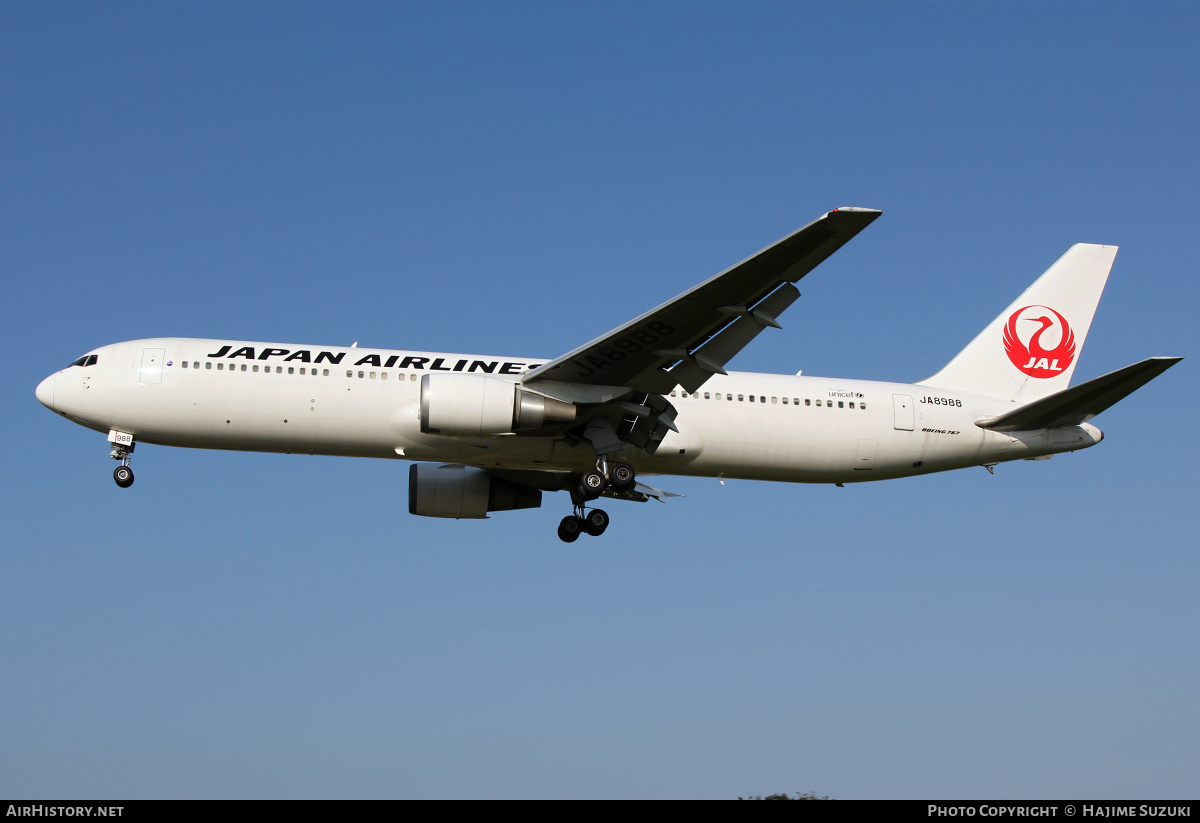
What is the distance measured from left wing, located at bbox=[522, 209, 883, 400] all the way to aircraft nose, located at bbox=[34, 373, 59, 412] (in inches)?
456

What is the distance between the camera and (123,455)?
27.9 m

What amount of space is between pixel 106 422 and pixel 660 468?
1329 cm

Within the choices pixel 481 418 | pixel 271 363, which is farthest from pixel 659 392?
pixel 271 363

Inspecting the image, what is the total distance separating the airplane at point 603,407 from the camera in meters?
25.8

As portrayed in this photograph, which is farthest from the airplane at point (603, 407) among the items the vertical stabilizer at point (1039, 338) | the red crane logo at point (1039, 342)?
the red crane logo at point (1039, 342)

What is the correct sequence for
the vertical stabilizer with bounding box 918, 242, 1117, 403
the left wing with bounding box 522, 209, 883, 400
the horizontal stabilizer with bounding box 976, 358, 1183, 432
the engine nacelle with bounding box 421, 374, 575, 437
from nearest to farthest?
Result: the left wing with bounding box 522, 209, 883, 400
the engine nacelle with bounding box 421, 374, 575, 437
the horizontal stabilizer with bounding box 976, 358, 1183, 432
the vertical stabilizer with bounding box 918, 242, 1117, 403

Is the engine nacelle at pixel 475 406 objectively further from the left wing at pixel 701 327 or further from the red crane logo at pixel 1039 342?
the red crane logo at pixel 1039 342

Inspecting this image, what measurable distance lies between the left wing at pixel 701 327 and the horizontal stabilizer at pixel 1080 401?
8.07 metres

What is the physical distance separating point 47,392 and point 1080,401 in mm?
24861

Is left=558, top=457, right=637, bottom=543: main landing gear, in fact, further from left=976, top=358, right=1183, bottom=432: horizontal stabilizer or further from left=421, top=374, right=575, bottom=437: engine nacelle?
left=976, top=358, right=1183, bottom=432: horizontal stabilizer

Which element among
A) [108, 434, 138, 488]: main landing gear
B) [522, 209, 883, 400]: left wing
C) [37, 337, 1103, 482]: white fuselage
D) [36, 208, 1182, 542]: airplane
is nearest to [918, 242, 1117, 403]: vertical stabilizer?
[36, 208, 1182, 542]: airplane

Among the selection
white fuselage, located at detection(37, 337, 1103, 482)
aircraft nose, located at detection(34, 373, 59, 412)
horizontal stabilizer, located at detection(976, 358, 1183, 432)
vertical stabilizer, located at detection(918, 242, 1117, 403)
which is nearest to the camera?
horizontal stabilizer, located at detection(976, 358, 1183, 432)

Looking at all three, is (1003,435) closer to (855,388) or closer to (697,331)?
(855,388)

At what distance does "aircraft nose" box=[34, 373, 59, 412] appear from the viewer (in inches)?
1103
